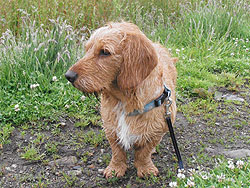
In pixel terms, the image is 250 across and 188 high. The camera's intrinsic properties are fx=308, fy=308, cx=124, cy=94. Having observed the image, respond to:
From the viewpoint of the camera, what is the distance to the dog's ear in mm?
2445

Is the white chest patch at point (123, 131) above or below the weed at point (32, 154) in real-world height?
above

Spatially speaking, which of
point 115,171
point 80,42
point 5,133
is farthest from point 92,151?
point 80,42

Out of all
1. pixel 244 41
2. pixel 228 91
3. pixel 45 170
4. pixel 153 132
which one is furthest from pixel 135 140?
pixel 244 41

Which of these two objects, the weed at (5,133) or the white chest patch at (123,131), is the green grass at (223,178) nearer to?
the white chest patch at (123,131)

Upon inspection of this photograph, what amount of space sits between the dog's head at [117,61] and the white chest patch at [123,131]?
359 millimetres

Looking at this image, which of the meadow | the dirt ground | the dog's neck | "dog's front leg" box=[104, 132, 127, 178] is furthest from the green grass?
the dog's neck

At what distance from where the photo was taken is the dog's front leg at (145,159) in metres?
3.01

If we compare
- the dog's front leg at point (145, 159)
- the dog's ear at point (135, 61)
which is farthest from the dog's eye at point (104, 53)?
the dog's front leg at point (145, 159)

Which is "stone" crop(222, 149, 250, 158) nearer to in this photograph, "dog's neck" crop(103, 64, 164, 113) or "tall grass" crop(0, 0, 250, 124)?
"dog's neck" crop(103, 64, 164, 113)

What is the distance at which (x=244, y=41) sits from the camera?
21.9 feet

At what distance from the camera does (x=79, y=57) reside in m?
4.61

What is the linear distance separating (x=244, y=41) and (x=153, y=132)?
469cm

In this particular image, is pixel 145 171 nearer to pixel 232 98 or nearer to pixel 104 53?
pixel 104 53

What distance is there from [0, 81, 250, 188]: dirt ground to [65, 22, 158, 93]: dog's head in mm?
1109
